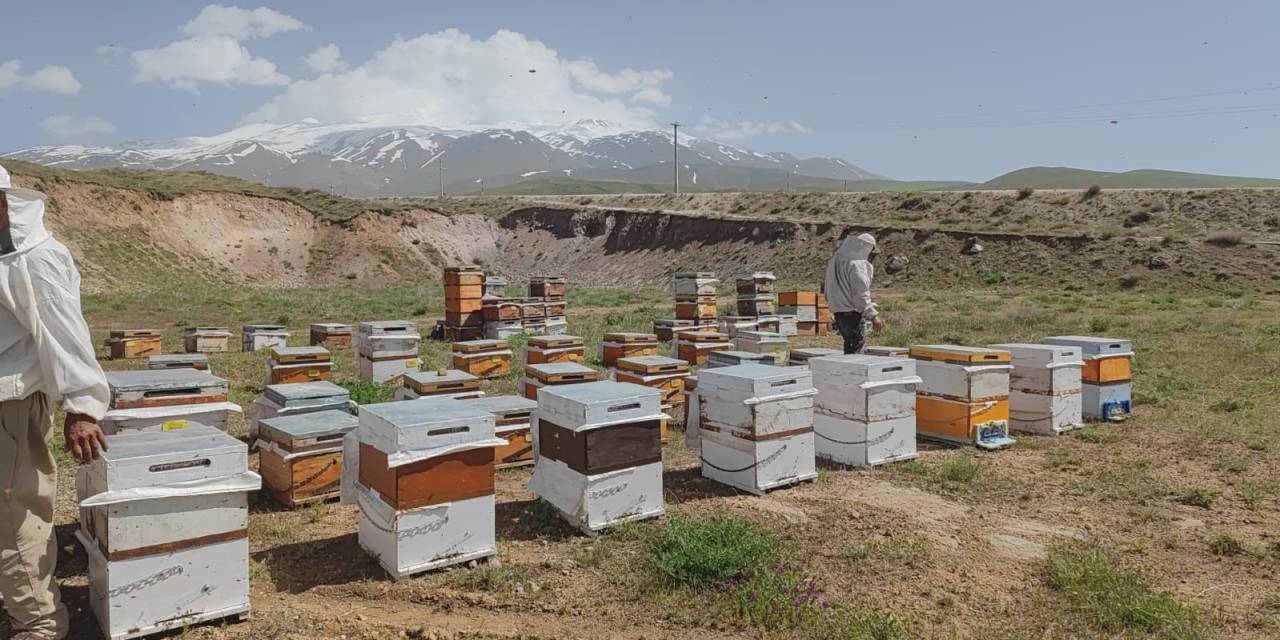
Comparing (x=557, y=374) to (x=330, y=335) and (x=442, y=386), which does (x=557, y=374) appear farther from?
(x=330, y=335)

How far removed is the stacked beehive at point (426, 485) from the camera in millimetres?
5449

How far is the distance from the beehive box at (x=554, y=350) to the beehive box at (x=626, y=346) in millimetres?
1294

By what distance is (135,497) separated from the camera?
455cm

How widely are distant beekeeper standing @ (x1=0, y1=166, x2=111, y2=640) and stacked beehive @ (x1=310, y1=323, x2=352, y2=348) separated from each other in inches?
558

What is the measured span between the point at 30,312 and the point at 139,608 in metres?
1.84

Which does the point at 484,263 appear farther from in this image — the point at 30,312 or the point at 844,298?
the point at 30,312

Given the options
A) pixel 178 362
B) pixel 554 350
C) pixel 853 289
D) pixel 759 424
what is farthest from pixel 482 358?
pixel 759 424

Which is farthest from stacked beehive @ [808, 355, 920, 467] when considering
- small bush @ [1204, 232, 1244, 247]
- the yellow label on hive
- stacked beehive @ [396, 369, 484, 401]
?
small bush @ [1204, 232, 1244, 247]

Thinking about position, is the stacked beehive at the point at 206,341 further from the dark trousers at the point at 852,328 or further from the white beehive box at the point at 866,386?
the white beehive box at the point at 866,386

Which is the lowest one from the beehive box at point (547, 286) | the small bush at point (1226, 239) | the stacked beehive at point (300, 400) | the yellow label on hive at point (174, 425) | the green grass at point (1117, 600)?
the green grass at point (1117, 600)

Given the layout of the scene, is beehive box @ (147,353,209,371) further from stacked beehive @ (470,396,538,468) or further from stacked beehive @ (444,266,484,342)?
stacked beehive @ (444,266,484,342)

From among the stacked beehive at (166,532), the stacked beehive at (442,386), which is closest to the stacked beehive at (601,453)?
the stacked beehive at (442,386)

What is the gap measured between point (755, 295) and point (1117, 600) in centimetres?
1624

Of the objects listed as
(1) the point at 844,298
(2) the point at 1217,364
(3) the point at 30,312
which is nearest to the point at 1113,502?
(1) the point at 844,298
